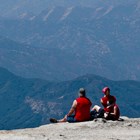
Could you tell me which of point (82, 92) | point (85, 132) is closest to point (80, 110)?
point (82, 92)

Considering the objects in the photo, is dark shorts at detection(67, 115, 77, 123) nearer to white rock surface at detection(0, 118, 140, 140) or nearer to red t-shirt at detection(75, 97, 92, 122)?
red t-shirt at detection(75, 97, 92, 122)

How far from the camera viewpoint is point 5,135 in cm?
2448

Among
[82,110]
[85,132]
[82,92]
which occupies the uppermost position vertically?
[82,92]

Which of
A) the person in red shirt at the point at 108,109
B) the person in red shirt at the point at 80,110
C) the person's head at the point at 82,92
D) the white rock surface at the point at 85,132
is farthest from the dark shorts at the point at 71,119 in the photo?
the person's head at the point at 82,92

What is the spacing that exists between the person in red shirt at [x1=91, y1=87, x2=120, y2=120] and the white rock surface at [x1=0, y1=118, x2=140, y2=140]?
2.78 ft

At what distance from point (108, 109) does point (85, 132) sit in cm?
516

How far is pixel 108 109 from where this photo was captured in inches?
1191

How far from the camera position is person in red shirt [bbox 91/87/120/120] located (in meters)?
29.7

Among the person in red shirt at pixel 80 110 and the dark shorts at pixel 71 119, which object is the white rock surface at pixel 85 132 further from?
the person in red shirt at pixel 80 110

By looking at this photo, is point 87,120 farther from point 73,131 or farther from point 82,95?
point 73,131

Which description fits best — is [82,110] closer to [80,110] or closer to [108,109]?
[80,110]

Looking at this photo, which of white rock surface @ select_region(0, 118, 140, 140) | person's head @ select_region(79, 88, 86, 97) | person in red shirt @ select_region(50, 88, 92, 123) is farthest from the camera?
person in red shirt @ select_region(50, 88, 92, 123)

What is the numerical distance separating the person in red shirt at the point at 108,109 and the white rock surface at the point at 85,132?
0.85 meters

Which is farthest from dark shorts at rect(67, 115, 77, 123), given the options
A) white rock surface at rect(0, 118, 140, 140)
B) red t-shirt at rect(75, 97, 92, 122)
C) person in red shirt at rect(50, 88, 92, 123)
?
white rock surface at rect(0, 118, 140, 140)
